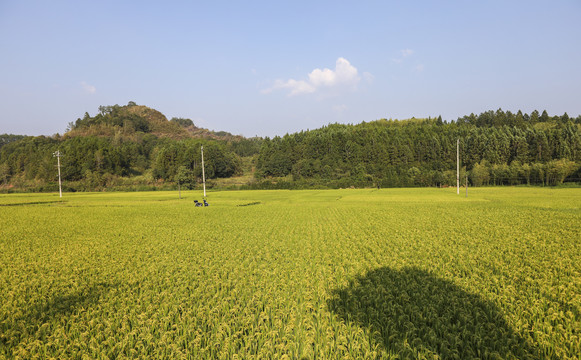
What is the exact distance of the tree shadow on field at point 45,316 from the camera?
17.8 feet

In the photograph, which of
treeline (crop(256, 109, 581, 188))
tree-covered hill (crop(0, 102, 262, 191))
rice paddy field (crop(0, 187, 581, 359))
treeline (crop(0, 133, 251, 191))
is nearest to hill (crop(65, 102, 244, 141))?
tree-covered hill (crop(0, 102, 262, 191))

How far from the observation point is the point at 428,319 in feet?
18.9

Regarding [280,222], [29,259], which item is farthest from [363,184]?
[29,259]

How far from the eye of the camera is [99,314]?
639 cm

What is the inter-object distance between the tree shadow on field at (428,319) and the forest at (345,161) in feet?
248

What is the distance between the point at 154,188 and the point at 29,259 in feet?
258

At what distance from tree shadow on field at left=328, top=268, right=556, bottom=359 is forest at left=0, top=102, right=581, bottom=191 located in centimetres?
7550

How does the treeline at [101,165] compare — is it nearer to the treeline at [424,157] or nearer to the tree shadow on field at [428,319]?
the treeline at [424,157]

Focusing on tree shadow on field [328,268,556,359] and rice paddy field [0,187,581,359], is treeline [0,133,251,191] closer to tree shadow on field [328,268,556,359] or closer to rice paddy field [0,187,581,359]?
rice paddy field [0,187,581,359]

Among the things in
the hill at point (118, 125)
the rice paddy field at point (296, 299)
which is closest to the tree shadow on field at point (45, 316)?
the rice paddy field at point (296, 299)

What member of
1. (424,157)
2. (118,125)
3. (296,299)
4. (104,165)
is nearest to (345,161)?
(424,157)

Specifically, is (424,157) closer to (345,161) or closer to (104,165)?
(345,161)

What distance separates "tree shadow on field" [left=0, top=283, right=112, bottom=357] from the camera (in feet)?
17.8

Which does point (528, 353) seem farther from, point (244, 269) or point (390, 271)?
point (244, 269)
